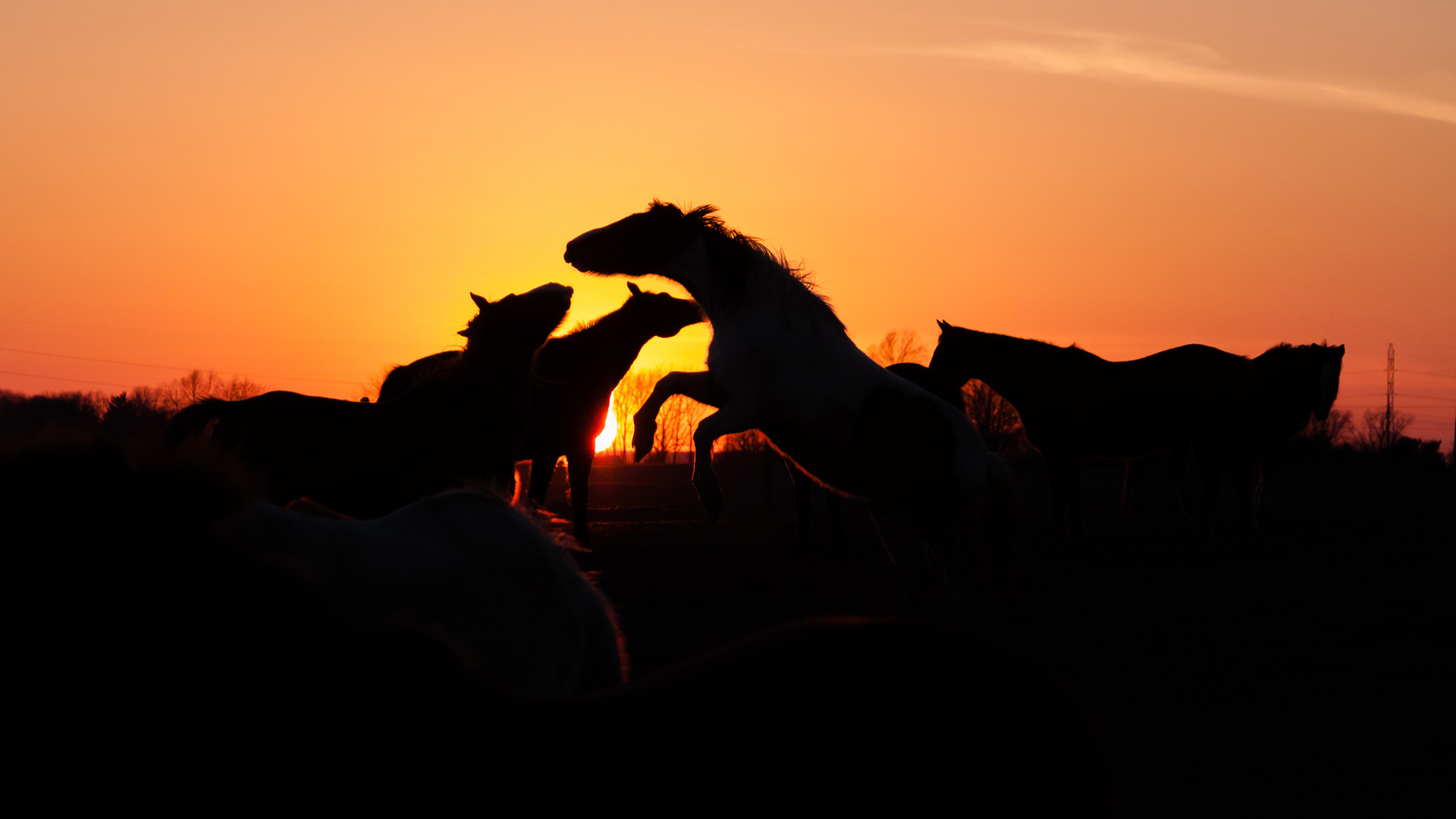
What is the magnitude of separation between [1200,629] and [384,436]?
6.28m

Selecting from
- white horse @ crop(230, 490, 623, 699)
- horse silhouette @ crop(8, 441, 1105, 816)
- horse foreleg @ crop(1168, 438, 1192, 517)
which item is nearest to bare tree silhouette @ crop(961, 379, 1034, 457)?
horse foreleg @ crop(1168, 438, 1192, 517)

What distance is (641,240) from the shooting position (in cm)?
673

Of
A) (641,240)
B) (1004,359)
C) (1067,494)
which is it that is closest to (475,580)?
(641,240)

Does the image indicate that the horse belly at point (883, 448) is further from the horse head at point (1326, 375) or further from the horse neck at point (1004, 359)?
the horse head at point (1326, 375)

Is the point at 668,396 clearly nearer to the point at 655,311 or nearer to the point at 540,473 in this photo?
the point at 655,311

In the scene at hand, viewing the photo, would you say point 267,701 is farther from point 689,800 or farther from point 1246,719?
point 1246,719

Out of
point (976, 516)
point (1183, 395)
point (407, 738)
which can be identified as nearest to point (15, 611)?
point (407, 738)

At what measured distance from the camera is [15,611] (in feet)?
3.41

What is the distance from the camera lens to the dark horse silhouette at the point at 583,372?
13.9m

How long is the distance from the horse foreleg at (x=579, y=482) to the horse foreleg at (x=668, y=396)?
6.93 meters

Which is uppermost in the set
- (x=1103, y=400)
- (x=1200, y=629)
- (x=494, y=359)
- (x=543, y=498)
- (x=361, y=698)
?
(x=1103, y=400)

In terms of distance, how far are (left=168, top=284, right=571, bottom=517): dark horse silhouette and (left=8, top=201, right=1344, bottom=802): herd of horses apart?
0.06 feet

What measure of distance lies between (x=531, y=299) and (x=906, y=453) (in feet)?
9.36

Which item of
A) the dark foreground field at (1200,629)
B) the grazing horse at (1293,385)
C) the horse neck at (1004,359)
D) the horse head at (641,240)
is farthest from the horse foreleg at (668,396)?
the grazing horse at (1293,385)
